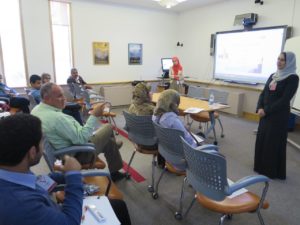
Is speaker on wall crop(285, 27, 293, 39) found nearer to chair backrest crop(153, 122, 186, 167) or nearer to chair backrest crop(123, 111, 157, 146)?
chair backrest crop(123, 111, 157, 146)

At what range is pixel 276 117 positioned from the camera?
279 centimetres

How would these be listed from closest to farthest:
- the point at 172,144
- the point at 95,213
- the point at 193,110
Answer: the point at 95,213 → the point at 172,144 → the point at 193,110

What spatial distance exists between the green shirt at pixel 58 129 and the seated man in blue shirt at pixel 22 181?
1.00 meters

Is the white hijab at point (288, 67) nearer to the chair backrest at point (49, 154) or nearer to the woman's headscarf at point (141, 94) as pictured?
the woman's headscarf at point (141, 94)

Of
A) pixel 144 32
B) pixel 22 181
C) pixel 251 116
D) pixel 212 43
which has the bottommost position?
pixel 251 116

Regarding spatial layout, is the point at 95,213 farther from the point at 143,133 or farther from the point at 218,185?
the point at 143,133

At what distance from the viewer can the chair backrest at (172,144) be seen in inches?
79.7

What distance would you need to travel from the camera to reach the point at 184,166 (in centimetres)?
206

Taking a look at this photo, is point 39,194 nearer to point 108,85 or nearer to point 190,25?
point 108,85

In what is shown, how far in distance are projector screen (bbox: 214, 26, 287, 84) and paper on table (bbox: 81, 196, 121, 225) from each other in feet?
16.8

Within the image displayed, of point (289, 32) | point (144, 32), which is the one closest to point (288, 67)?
point (289, 32)

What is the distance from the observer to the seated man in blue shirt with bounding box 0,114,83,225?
2.67ft

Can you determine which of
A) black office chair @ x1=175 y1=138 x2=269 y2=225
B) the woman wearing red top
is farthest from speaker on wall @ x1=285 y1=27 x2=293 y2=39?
black office chair @ x1=175 y1=138 x2=269 y2=225

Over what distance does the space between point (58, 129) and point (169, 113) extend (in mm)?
992
